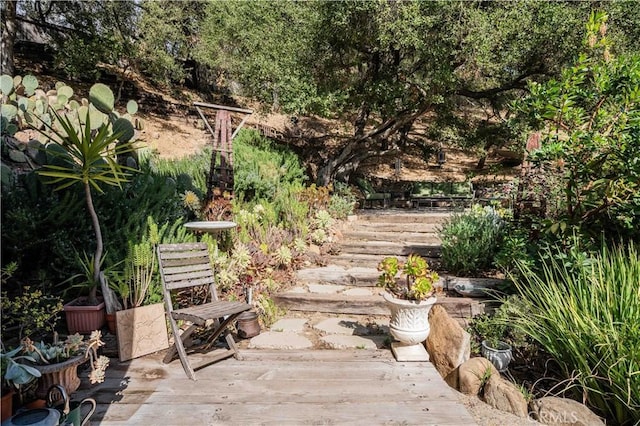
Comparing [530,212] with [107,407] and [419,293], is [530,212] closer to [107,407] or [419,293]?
[419,293]

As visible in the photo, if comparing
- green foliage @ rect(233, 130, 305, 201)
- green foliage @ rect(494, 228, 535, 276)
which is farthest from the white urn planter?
green foliage @ rect(233, 130, 305, 201)

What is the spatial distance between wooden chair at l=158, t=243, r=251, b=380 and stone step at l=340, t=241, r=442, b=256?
10.0ft

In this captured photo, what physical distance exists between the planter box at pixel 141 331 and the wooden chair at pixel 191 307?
0.85ft

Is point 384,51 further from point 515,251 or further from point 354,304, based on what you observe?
point 354,304

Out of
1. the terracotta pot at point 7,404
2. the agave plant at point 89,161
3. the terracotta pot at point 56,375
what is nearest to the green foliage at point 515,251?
the terracotta pot at point 56,375

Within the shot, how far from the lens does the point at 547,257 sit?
3.59 meters

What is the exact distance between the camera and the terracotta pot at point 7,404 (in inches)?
71.9

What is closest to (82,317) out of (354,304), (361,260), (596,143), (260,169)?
(354,304)

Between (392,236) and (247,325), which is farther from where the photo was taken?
(392,236)

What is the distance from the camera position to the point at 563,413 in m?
2.52

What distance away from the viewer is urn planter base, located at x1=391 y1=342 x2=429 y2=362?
3188 mm

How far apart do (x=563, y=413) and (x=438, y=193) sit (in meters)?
8.60

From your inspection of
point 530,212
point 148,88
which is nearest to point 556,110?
point 530,212

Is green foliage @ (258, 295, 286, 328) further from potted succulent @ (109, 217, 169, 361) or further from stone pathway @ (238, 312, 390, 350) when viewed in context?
potted succulent @ (109, 217, 169, 361)
